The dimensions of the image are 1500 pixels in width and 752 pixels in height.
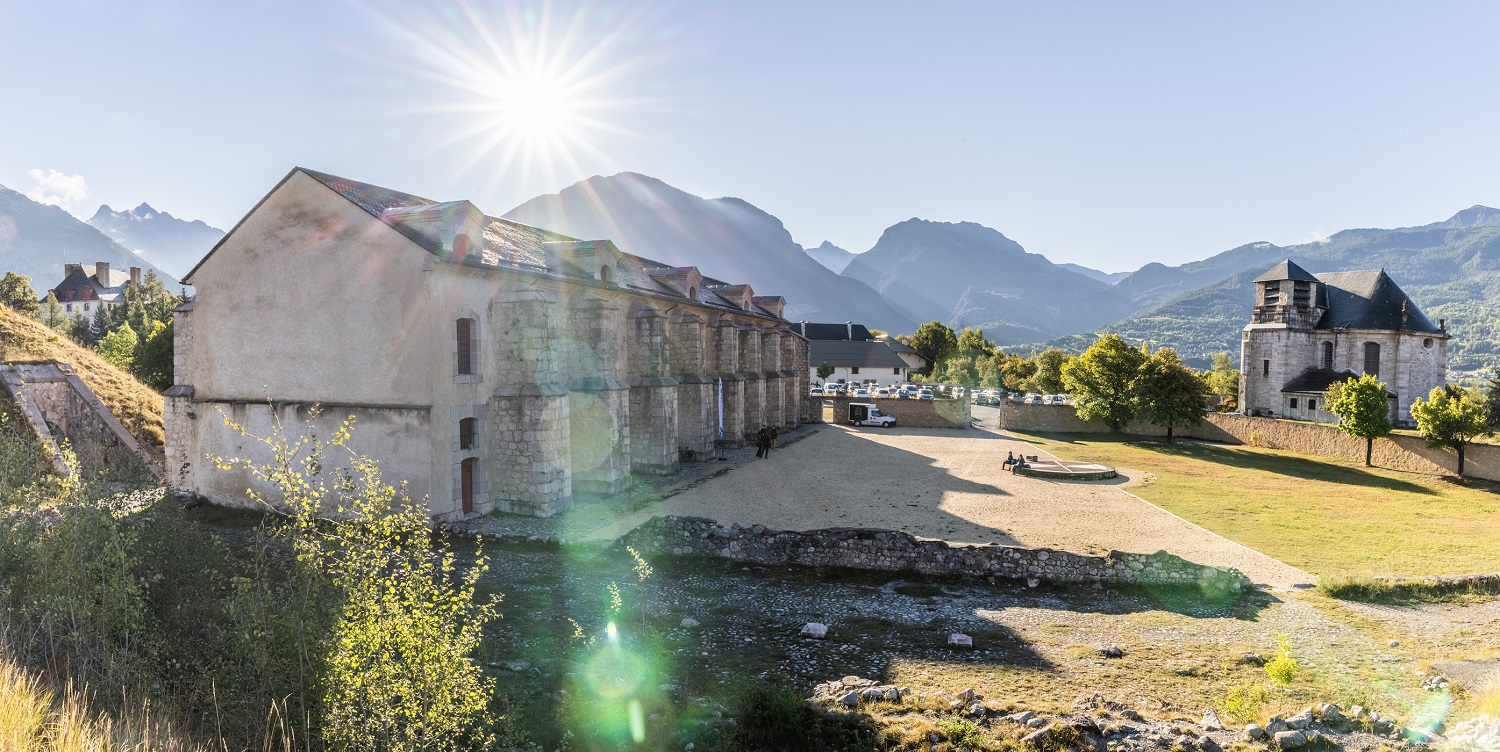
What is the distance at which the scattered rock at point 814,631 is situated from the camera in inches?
537

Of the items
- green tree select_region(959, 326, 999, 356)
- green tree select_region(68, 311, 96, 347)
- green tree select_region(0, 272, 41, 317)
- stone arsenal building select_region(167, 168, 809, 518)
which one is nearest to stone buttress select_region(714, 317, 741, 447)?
stone arsenal building select_region(167, 168, 809, 518)

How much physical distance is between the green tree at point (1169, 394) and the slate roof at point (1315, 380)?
11.7 m

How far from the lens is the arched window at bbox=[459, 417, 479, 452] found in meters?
23.4

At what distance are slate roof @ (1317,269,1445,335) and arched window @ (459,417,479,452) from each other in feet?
207

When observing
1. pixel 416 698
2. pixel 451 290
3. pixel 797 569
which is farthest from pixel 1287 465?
pixel 416 698

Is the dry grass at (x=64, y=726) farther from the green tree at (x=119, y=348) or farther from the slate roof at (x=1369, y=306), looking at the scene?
the slate roof at (x=1369, y=306)

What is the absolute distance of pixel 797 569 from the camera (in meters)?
18.5

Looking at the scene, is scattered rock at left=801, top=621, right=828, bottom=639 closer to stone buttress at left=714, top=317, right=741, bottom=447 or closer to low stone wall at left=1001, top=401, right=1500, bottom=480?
stone buttress at left=714, top=317, right=741, bottom=447

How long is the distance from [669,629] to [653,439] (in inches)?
718

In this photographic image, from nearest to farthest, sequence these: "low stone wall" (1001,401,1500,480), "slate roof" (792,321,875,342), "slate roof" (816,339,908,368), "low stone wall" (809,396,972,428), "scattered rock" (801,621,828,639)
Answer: "scattered rock" (801,621,828,639) → "low stone wall" (1001,401,1500,480) → "low stone wall" (809,396,972,428) → "slate roof" (816,339,908,368) → "slate roof" (792,321,875,342)

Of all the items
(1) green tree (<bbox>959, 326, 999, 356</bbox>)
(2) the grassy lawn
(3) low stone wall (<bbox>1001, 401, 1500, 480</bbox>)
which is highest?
(1) green tree (<bbox>959, 326, 999, 356</bbox>)

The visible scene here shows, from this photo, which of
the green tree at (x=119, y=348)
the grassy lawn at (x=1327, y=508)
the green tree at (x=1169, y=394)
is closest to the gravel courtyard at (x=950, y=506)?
the grassy lawn at (x=1327, y=508)

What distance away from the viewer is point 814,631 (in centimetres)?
1370

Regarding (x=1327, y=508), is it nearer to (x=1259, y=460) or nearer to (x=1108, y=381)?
(x=1259, y=460)
